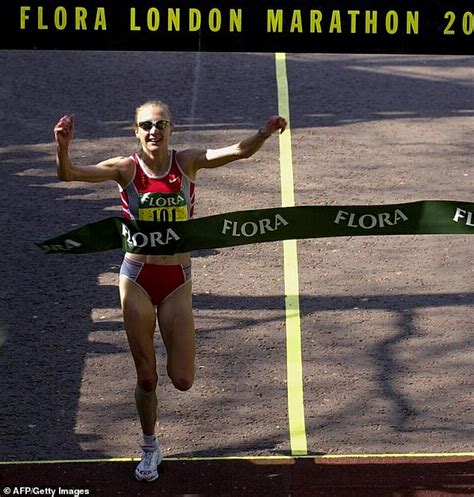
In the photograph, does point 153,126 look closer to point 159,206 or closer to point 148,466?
point 159,206

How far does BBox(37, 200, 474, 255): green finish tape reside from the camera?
8922mm

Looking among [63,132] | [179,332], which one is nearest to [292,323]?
[179,332]

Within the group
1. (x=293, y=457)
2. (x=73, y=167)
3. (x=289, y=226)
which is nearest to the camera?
(x=73, y=167)

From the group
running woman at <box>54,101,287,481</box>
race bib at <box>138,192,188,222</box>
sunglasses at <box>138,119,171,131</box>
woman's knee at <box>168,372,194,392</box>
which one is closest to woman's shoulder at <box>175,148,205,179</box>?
running woman at <box>54,101,287,481</box>

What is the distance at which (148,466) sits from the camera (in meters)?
9.22

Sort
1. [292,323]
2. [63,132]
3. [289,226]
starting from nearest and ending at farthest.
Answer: [63,132] → [289,226] → [292,323]

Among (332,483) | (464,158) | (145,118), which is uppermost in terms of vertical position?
(145,118)

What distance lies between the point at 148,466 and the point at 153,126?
2391 millimetres

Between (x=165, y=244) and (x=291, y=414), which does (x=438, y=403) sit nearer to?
(x=291, y=414)

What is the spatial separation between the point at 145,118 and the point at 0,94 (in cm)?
1065

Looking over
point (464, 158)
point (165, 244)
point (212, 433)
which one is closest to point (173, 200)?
point (165, 244)

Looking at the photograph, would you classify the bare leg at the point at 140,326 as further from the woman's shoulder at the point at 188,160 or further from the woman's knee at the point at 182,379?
the woman's shoulder at the point at 188,160

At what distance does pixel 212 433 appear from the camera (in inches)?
399

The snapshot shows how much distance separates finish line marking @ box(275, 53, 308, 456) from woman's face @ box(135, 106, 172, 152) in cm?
262
